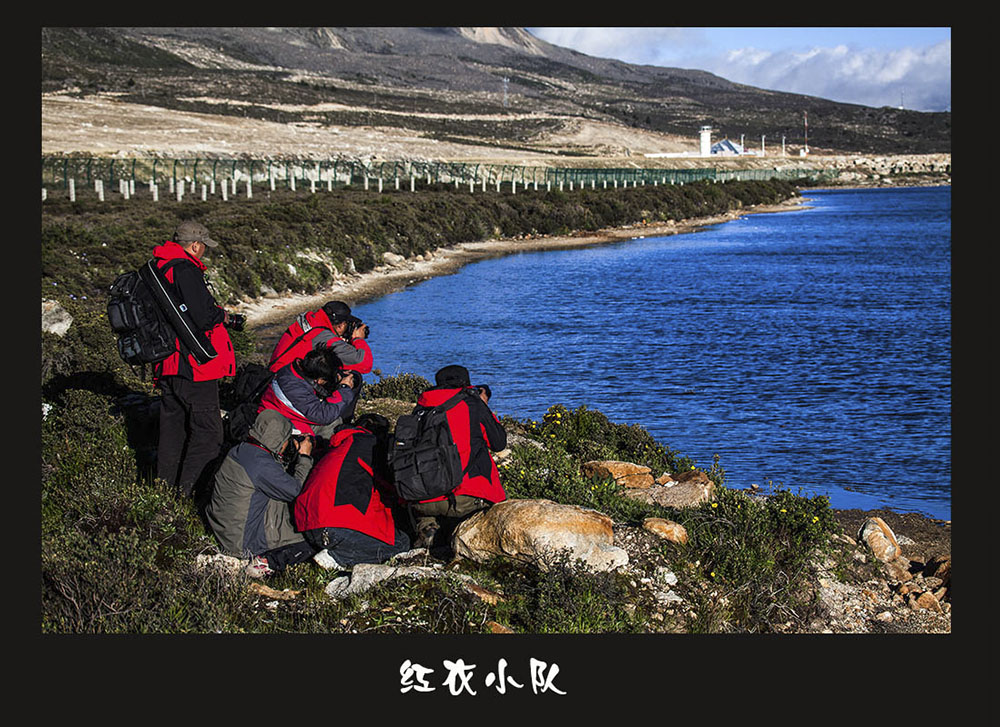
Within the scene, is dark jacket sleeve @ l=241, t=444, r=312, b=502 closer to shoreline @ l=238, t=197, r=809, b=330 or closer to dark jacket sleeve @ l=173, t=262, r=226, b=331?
dark jacket sleeve @ l=173, t=262, r=226, b=331

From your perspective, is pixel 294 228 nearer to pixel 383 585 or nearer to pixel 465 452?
pixel 465 452

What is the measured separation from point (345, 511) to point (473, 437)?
0.91 meters

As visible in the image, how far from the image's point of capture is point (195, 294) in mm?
6977

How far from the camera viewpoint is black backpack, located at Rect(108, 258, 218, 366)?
6.98 m

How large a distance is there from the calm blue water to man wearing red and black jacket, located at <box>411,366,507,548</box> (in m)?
5.21

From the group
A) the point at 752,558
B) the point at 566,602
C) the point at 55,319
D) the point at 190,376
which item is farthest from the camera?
the point at 55,319

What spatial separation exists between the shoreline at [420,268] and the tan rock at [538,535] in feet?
43.2

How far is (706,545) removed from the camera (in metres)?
7.30

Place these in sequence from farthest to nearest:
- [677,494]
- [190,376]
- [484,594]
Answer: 1. [677,494]
2. [190,376]
3. [484,594]

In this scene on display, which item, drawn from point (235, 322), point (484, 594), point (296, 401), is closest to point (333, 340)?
point (296, 401)

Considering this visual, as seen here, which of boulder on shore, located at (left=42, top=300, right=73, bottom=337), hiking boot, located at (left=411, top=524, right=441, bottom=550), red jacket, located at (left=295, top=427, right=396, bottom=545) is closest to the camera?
red jacket, located at (left=295, top=427, right=396, bottom=545)

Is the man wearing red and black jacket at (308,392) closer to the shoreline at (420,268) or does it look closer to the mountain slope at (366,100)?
the shoreline at (420,268)

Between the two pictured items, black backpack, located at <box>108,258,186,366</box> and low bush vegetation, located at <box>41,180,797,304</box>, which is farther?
low bush vegetation, located at <box>41,180,797,304</box>

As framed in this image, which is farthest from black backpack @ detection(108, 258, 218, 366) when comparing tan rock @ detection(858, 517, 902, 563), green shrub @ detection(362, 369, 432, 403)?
green shrub @ detection(362, 369, 432, 403)
